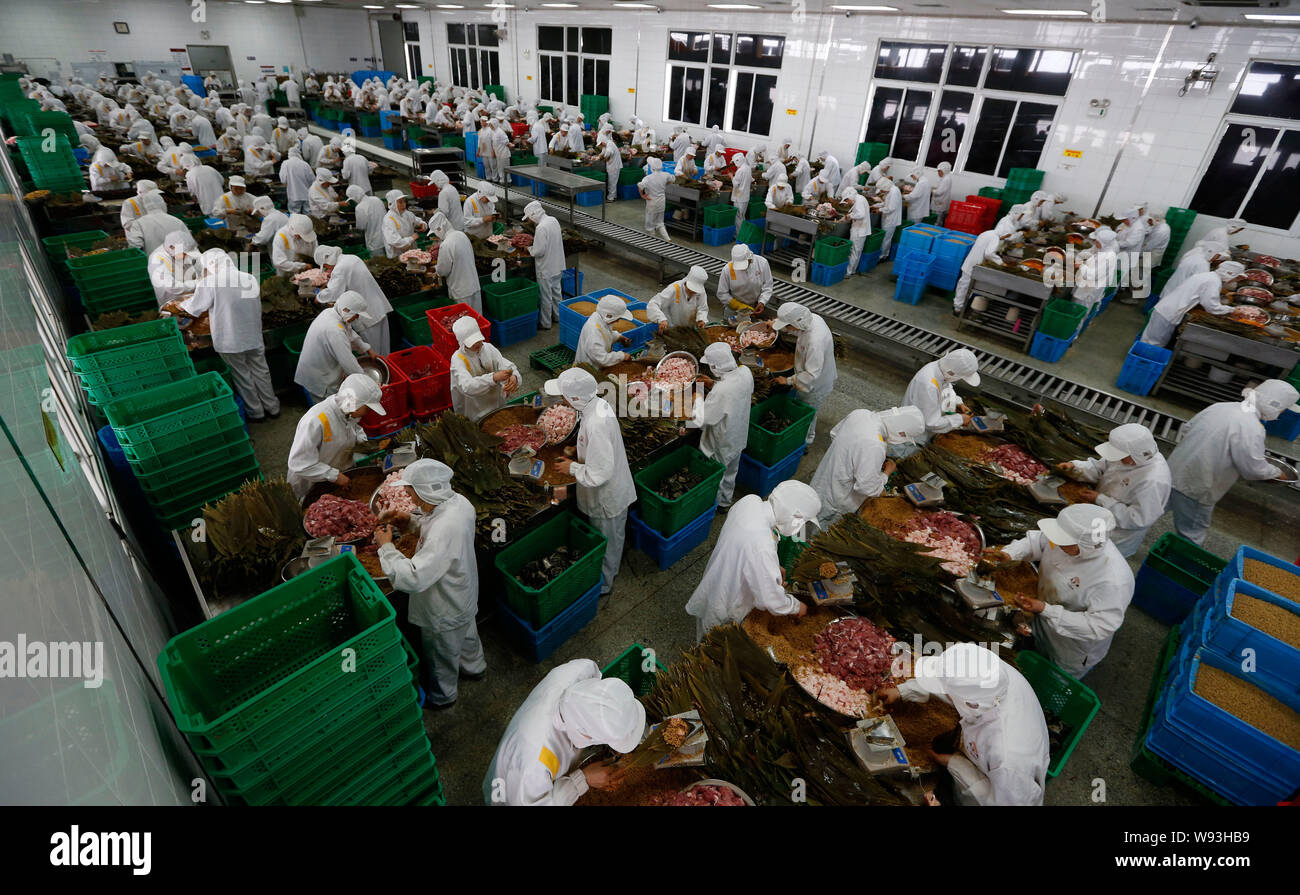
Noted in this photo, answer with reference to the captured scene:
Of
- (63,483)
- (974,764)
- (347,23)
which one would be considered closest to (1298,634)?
(974,764)

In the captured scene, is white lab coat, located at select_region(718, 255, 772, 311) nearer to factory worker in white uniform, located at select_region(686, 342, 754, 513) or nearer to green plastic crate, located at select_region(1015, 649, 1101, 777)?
factory worker in white uniform, located at select_region(686, 342, 754, 513)

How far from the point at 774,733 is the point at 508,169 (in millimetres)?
12355

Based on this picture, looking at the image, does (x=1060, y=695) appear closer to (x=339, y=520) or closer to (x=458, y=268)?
(x=339, y=520)

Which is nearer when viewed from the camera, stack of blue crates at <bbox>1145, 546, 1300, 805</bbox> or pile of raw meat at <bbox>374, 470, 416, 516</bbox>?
stack of blue crates at <bbox>1145, 546, 1300, 805</bbox>

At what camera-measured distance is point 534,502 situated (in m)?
4.36

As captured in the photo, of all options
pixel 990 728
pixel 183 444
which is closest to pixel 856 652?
pixel 990 728

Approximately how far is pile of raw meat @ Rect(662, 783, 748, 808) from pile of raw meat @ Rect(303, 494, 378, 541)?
260 cm

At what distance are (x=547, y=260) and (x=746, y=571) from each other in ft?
21.0

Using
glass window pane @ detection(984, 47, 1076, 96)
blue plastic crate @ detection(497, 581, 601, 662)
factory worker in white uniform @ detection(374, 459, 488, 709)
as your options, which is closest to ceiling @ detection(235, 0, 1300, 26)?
glass window pane @ detection(984, 47, 1076, 96)

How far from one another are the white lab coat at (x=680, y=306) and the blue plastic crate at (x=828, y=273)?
4.58 metres

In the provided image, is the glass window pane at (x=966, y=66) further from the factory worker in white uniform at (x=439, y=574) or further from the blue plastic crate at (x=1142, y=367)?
the factory worker in white uniform at (x=439, y=574)

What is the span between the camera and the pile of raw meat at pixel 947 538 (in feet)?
13.3

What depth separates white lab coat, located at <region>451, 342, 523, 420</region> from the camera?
5.34 metres

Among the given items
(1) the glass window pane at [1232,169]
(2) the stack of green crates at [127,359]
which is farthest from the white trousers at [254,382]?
(1) the glass window pane at [1232,169]
